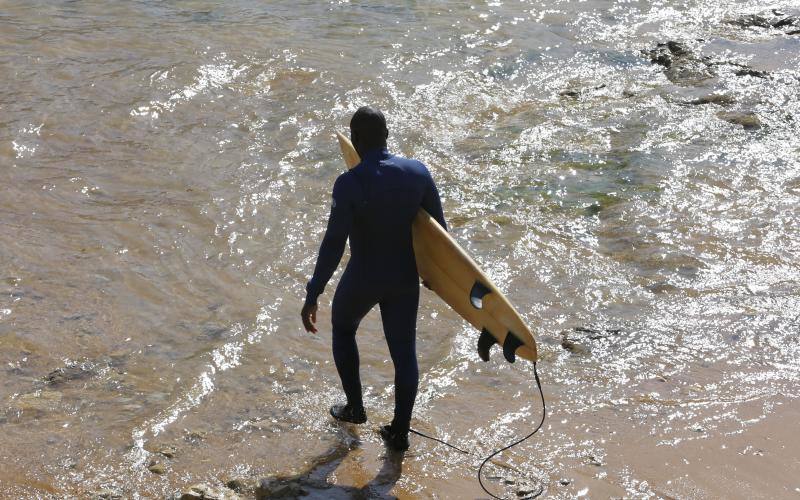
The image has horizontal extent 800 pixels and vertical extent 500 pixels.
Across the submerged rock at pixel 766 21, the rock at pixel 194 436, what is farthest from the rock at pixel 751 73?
the rock at pixel 194 436

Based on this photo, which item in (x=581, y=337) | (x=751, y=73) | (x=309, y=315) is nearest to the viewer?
(x=309, y=315)

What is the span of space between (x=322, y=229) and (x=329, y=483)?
3284 mm

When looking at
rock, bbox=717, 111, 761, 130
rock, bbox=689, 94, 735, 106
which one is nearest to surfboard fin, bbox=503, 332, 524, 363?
rock, bbox=717, 111, 761, 130

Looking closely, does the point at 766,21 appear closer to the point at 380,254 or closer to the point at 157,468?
the point at 380,254

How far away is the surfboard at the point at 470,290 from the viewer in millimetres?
4191

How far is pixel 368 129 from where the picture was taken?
4191mm

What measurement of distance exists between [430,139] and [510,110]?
1330 millimetres

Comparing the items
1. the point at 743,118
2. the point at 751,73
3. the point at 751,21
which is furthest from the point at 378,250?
the point at 751,21

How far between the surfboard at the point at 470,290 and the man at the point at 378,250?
92 millimetres

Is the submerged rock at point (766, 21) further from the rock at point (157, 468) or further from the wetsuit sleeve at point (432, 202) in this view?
the rock at point (157, 468)

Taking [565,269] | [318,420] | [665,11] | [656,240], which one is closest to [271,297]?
[318,420]

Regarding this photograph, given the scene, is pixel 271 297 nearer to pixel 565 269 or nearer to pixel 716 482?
pixel 565 269

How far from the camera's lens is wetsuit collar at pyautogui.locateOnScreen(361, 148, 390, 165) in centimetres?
418

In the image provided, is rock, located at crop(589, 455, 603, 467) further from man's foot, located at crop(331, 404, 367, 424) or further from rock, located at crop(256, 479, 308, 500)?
rock, located at crop(256, 479, 308, 500)
